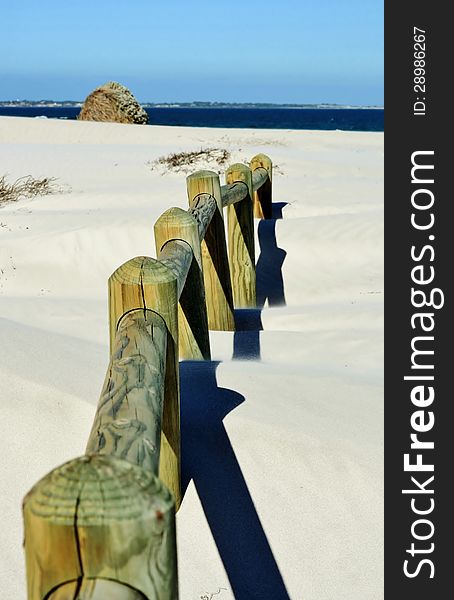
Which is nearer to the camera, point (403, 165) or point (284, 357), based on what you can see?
point (284, 357)

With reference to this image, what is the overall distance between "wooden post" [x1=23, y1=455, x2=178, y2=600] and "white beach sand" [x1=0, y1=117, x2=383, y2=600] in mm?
1463

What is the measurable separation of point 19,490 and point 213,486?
0.68 m

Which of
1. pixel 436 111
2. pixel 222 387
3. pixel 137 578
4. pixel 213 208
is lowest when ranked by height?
pixel 222 387

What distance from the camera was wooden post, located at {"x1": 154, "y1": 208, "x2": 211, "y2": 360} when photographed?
3740 mm

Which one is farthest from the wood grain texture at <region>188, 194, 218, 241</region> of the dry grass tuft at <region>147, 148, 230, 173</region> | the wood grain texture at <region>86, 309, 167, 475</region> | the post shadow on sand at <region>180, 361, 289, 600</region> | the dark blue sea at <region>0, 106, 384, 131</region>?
the dark blue sea at <region>0, 106, 384, 131</region>

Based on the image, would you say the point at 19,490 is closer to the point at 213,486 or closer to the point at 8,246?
the point at 213,486

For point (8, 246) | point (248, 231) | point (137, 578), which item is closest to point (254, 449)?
point (137, 578)

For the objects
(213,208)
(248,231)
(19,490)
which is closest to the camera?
(19,490)

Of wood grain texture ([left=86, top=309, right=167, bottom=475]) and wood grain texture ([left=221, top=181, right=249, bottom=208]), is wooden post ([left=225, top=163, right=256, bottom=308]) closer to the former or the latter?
wood grain texture ([left=221, top=181, right=249, bottom=208])

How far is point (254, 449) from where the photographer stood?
9.77 ft

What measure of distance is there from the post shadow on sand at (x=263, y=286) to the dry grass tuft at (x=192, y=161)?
2395 millimetres

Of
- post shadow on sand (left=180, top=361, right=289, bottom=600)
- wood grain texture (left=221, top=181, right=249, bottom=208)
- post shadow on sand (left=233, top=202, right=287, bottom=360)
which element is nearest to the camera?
post shadow on sand (left=180, top=361, right=289, bottom=600)

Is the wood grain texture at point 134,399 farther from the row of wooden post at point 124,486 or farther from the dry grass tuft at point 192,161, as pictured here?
the dry grass tuft at point 192,161

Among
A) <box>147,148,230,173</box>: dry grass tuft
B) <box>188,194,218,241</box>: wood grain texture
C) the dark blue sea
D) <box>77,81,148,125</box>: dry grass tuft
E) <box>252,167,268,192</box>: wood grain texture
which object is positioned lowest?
<box>188,194,218,241</box>: wood grain texture
